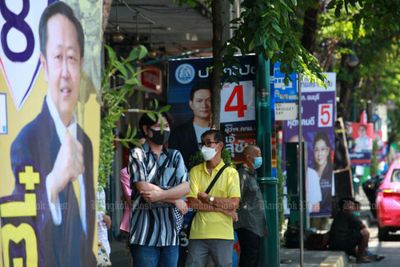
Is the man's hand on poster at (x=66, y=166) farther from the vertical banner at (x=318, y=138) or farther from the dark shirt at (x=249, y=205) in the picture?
the vertical banner at (x=318, y=138)

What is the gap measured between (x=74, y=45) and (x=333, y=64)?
22.0m

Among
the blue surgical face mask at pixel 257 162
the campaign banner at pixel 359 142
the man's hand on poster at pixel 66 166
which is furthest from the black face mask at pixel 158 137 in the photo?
the campaign banner at pixel 359 142

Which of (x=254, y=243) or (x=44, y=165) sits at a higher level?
(x=44, y=165)

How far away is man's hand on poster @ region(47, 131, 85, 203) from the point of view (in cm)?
565

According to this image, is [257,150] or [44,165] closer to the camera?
[44,165]

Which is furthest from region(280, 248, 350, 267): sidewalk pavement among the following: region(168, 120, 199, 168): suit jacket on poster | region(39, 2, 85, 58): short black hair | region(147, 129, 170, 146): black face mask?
region(39, 2, 85, 58): short black hair

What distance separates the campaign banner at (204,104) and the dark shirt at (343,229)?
4.64 meters

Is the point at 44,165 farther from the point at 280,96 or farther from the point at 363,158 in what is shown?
the point at 363,158

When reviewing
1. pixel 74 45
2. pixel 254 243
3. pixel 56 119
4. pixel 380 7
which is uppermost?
pixel 380 7

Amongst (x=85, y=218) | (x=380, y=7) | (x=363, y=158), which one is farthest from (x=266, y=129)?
(x=363, y=158)

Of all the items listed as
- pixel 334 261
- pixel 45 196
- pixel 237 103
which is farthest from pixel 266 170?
pixel 45 196

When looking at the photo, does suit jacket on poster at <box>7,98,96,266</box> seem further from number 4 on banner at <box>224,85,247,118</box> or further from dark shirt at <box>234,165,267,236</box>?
number 4 on banner at <box>224,85,247,118</box>

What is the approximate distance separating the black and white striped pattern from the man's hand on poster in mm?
2322

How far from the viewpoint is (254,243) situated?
10.7 meters
